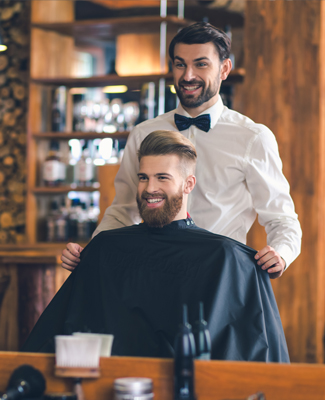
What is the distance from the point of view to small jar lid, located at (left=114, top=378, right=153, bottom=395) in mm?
1238

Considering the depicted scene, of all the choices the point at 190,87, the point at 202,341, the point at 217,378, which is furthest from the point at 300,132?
the point at 217,378

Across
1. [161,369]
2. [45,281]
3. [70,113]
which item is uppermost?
[70,113]

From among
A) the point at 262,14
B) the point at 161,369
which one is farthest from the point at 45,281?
the point at 262,14

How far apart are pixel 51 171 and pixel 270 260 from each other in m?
2.92

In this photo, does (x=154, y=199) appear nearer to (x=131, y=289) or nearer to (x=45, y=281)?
(x=131, y=289)

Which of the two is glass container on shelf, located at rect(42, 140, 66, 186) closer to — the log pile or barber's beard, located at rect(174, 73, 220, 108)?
the log pile

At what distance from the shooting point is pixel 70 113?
465cm

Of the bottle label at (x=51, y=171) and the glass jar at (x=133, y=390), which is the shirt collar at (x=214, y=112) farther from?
the bottle label at (x=51, y=171)

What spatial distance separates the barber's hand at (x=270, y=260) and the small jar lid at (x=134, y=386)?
0.64 metres

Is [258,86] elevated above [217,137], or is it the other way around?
[258,86]

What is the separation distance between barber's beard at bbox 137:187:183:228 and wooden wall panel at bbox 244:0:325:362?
6.89ft

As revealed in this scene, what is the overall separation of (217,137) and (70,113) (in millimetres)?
2728

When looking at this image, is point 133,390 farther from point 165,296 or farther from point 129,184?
point 129,184

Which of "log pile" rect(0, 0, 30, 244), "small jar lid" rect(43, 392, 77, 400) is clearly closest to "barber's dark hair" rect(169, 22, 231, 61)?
"small jar lid" rect(43, 392, 77, 400)
